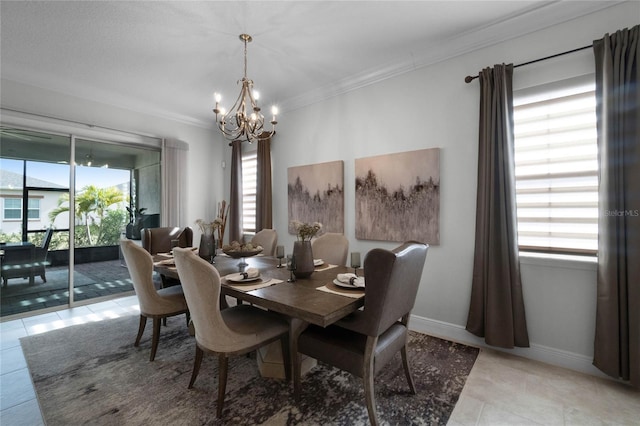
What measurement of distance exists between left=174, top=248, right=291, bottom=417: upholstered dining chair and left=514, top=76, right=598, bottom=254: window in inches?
88.3

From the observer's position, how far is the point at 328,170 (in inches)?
145

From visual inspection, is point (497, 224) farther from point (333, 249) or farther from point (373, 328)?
point (373, 328)

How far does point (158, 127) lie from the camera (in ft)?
14.7

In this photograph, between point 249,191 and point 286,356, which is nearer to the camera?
point 286,356

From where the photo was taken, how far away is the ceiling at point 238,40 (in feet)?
7.36

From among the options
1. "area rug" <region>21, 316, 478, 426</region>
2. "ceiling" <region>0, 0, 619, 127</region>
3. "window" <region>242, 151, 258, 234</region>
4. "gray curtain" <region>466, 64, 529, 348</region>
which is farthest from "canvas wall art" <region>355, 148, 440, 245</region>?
"window" <region>242, 151, 258, 234</region>

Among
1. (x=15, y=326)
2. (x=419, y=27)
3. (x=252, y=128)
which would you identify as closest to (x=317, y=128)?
(x=252, y=128)

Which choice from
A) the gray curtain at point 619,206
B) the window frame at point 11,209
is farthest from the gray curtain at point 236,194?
the gray curtain at point 619,206

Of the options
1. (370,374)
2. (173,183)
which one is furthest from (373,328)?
(173,183)

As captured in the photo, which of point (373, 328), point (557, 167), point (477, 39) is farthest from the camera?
point (477, 39)

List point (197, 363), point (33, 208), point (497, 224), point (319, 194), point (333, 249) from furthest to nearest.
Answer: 1. point (319, 194)
2. point (33, 208)
3. point (333, 249)
4. point (497, 224)
5. point (197, 363)

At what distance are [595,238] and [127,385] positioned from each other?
3630 mm

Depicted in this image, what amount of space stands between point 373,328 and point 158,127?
14.8ft

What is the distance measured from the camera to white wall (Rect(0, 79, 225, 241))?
336 cm
